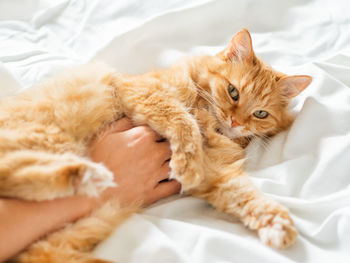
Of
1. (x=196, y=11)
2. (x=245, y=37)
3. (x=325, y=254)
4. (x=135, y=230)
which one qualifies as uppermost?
(x=196, y=11)

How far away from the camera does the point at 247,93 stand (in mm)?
1529

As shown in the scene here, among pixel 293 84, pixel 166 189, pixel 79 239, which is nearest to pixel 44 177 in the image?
pixel 79 239

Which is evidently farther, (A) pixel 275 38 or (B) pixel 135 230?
(A) pixel 275 38

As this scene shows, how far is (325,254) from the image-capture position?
103 cm

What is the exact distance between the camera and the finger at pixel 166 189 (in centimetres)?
131

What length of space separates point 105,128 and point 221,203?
2.10 feet

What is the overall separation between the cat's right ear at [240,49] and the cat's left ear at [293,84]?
22 cm

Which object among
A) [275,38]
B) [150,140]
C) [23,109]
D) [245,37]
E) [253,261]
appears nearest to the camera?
[253,261]

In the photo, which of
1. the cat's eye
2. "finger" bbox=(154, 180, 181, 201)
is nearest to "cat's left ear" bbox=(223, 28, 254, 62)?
the cat's eye

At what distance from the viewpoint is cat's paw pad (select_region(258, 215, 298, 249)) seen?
1.06m

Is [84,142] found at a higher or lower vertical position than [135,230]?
higher

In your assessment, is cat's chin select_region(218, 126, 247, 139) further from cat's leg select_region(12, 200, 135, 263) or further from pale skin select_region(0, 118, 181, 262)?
cat's leg select_region(12, 200, 135, 263)

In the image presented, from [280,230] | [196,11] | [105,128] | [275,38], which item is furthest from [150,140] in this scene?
[275,38]

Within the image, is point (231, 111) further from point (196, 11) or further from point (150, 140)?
point (196, 11)
